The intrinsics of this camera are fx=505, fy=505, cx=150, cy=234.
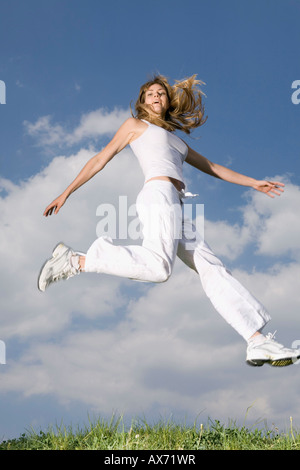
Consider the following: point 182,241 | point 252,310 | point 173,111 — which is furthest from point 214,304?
point 173,111

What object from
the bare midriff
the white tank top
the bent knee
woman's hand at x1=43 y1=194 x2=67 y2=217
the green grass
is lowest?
the green grass

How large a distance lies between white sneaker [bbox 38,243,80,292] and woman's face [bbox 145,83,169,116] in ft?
7.43

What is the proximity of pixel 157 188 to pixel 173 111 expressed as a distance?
1.68 m

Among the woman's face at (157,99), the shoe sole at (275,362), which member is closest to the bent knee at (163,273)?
the shoe sole at (275,362)

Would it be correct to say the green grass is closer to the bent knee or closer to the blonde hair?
the bent knee

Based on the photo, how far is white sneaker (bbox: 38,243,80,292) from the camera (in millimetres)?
5203

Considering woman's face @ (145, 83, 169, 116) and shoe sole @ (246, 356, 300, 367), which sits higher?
woman's face @ (145, 83, 169, 116)

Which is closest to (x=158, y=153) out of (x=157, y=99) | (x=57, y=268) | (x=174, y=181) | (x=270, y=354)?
(x=174, y=181)

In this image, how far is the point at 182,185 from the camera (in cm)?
582

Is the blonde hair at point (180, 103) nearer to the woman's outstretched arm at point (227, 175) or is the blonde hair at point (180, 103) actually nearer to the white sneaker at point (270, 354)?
the woman's outstretched arm at point (227, 175)

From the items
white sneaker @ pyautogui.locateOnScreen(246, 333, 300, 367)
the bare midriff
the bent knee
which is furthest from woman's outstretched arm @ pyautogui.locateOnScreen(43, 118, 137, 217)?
white sneaker @ pyautogui.locateOnScreen(246, 333, 300, 367)

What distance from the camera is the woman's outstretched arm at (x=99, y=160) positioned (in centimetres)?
550
